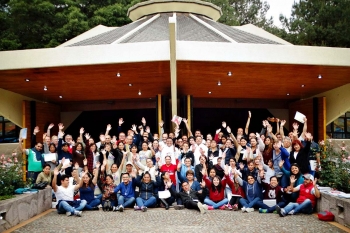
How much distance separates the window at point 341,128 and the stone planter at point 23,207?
66.1ft

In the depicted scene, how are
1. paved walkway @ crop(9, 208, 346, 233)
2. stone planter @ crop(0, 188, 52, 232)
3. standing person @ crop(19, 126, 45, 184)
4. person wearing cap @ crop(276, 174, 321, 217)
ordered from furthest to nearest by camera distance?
standing person @ crop(19, 126, 45, 184), person wearing cap @ crop(276, 174, 321, 217), stone planter @ crop(0, 188, 52, 232), paved walkway @ crop(9, 208, 346, 233)

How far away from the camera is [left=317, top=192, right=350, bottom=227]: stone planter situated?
6387 mm

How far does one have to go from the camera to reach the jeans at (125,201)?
8.28 m

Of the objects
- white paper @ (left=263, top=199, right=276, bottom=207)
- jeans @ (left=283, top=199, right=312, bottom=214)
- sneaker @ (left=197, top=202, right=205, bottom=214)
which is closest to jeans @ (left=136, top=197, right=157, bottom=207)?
sneaker @ (left=197, top=202, right=205, bottom=214)

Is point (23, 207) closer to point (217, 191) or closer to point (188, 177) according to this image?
point (188, 177)

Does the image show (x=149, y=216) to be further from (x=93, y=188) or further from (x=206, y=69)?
(x=206, y=69)

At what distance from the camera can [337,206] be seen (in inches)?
267

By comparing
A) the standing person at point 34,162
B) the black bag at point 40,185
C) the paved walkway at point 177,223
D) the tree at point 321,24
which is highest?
the tree at point 321,24

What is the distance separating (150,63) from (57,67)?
2.77 meters

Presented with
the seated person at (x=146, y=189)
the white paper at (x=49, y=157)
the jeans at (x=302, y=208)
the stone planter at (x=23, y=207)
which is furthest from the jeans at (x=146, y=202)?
the jeans at (x=302, y=208)

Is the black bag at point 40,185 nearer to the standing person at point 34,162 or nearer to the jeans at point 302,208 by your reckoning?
the standing person at point 34,162

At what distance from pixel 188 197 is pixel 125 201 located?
1.34 meters

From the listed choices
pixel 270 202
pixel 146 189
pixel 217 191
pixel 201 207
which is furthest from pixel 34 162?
pixel 270 202

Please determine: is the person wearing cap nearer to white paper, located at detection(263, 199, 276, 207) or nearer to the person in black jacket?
white paper, located at detection(263, 199, 276, 207)
